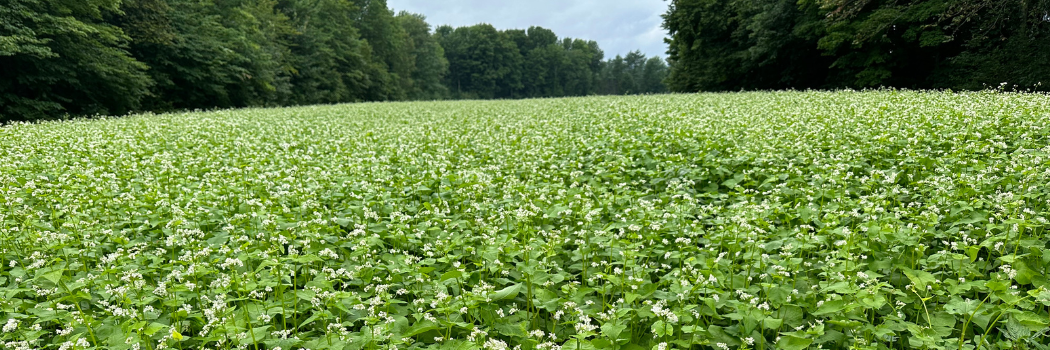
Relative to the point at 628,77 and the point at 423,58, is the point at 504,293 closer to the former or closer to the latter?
the point at 423,58

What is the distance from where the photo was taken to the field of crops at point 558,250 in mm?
3676

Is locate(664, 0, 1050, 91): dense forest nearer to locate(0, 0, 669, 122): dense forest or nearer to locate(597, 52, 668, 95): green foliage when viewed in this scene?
locate(0, 0, 669, 122): dense forest

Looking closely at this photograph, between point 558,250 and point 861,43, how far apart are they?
27.5m

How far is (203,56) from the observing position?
125ft

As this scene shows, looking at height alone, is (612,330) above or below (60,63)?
below

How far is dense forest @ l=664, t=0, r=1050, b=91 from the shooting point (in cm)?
2152

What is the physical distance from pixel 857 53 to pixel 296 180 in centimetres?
3488

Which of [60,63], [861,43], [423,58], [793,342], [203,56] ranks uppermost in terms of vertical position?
[423,58]

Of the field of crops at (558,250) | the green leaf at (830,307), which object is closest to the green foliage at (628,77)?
Result: the field of crops at (558,250)

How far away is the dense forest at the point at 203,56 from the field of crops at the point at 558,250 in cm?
2194

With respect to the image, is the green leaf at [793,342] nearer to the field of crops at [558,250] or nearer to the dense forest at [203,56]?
the field of crops at [558,250]

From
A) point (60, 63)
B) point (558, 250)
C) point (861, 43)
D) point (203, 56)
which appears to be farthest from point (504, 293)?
point (203, 56)

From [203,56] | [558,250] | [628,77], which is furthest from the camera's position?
[628,77]

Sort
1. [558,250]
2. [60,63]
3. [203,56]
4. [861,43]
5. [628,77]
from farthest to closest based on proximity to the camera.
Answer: [628,77] < [203,56] < [60,63] < [861,43] < [558,250]
